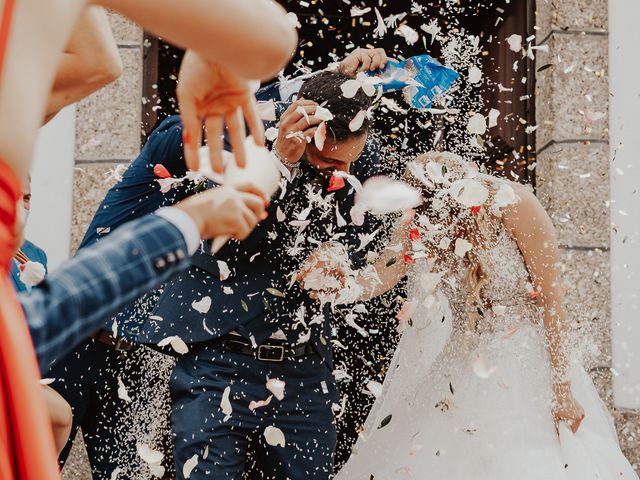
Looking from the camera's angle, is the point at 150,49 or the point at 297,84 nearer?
the point at 297,84

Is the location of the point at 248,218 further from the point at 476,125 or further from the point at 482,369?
the point at 476,125

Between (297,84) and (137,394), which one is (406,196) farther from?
(137,394)

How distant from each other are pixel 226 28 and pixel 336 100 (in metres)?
1.90

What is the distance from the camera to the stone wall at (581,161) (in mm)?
4680

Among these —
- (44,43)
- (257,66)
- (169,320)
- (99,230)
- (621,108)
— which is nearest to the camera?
(44,43)

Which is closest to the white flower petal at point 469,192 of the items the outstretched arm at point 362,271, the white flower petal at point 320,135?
the outstretched arm at point 362,271

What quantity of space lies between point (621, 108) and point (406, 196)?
5.91ft

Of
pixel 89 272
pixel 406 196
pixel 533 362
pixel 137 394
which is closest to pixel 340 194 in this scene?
pixel 406 196

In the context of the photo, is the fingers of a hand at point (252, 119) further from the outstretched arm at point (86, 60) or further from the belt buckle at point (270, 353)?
the belt buckle at point (270, 353)

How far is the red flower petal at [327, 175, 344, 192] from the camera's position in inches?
126

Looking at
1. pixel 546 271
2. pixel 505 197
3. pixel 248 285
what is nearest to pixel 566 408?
pixel 546 271

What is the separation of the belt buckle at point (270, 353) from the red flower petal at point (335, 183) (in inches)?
23.2

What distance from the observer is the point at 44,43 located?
1.20 metres

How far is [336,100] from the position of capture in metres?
3.15
